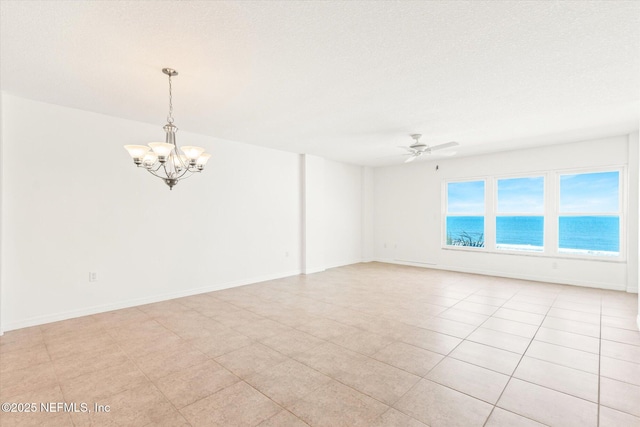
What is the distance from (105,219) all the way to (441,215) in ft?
21.9

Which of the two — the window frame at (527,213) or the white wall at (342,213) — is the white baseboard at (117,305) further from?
the window frame at (527,213)

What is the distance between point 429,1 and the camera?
192 cm

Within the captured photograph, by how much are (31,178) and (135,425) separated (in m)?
3.38

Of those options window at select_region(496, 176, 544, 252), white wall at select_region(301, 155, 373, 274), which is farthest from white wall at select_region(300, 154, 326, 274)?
window at select_region(496, 176, 544, 252)

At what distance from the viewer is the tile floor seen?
6.66 ft

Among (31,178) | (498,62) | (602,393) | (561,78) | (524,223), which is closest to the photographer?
(602,393)

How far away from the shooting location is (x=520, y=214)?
632 cm

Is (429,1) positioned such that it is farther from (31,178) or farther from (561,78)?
(31,178)

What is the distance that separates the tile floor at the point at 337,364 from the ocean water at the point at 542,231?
51.7 inches

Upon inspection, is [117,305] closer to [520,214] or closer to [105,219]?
[105,219]

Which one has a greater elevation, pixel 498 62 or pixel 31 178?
pixel 498 62

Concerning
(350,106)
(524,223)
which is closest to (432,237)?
(524,223)

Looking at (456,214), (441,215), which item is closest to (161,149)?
(441,215)

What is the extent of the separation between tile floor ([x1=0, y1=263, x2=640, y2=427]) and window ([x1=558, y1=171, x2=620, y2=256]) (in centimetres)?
128
